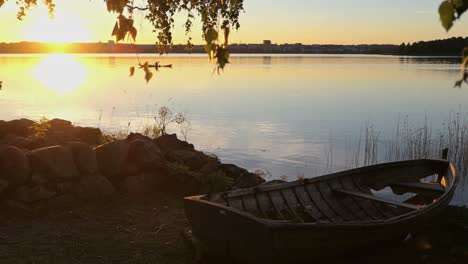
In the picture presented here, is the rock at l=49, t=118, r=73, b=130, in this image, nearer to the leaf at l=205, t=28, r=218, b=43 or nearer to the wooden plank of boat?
the wooden plank of boat

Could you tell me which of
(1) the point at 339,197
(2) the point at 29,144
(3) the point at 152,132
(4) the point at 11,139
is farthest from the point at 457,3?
(3) the point at 152,132

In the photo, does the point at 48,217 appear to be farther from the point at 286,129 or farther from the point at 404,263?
the point at 286,129

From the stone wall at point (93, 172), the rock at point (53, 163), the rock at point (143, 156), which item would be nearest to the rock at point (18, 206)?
the stone wall at point (93, 172)

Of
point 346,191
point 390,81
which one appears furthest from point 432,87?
point 346,191

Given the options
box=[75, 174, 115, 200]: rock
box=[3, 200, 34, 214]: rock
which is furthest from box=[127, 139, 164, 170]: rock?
box=[3, 200, 34, 214]: rock

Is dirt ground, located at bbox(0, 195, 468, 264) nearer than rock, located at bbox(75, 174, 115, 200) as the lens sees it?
Yes

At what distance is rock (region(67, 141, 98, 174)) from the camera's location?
10094 millimetres

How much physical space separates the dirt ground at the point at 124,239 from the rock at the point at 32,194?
368 mm

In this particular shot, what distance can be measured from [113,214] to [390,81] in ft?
154

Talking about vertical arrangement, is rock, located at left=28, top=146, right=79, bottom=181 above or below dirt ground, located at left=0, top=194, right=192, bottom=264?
above

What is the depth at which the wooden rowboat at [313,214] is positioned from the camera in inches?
253

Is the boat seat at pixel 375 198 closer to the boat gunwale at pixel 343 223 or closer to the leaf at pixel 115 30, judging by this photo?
the boat gunwale at pixel 343 223

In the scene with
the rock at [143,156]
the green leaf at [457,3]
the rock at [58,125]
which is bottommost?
the rock at [143,156]

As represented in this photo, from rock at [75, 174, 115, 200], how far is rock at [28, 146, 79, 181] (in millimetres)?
262
